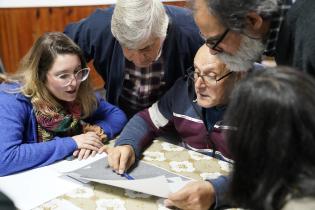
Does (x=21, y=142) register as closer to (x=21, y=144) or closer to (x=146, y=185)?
(x=21, y=144)

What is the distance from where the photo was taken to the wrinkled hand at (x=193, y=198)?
113 cm

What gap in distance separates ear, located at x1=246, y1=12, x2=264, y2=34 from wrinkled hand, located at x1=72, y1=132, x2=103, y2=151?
80 cm

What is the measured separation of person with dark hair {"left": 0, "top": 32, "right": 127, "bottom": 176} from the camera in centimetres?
142

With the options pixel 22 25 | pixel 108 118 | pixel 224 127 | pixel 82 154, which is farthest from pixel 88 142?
pixel 22 25

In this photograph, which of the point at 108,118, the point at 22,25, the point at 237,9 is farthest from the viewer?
the point at 22,25

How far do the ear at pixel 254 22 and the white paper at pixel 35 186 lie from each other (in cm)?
76

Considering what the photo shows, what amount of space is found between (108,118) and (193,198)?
2.61 ft

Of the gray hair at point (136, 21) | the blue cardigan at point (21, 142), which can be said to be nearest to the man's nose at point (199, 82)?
the gray hair at point (136, 21)

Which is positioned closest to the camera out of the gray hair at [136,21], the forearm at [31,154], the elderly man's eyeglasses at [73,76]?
the forearm at [31,154]

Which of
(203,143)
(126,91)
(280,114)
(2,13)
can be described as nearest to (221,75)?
(203,143)

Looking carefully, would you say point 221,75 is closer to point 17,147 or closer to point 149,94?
point 149,94

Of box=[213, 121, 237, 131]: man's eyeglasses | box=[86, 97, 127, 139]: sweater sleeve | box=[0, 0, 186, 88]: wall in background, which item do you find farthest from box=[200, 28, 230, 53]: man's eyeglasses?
box=[0, 0, 186, 88]: wall in background

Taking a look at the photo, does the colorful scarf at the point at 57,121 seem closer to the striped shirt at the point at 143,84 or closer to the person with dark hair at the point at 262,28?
the striped shirt at the point at 143,84

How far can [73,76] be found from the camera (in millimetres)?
1616
